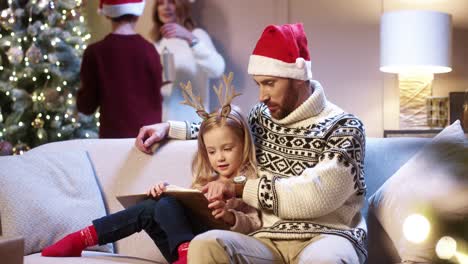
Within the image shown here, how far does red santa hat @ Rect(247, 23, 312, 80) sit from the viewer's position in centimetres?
220

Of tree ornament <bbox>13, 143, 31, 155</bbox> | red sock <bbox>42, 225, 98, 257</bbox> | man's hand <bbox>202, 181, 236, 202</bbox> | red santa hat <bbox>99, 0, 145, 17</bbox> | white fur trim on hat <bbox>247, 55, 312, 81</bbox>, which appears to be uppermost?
red santa hat <bbox>99, 0, 145, 17</bbox>

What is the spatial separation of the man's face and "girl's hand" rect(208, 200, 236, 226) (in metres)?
0.35

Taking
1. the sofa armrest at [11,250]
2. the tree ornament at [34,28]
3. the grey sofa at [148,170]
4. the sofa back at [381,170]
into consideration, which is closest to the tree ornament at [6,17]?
the tree ornament at [34,28]

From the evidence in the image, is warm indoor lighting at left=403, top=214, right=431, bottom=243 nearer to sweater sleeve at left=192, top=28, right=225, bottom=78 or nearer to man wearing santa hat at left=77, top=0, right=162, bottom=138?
man wearing santa hat at left=77, top=0, right=162, bottom=138

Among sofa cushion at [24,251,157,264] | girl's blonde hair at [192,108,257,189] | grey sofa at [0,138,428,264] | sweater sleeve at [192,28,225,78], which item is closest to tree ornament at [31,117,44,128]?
sweater sleeve at [192,28,225,78]

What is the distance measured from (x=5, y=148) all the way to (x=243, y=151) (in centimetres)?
296

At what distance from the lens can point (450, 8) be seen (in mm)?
4602

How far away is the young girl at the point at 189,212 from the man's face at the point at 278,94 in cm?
10

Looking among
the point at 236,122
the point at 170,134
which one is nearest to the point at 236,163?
the point at 236,122

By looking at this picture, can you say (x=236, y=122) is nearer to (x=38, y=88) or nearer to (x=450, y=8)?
(x=450, y=8)

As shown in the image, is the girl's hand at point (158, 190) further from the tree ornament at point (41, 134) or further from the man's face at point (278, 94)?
the tree ornament at point (41, 134)

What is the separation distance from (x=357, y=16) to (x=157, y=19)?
1.49 m

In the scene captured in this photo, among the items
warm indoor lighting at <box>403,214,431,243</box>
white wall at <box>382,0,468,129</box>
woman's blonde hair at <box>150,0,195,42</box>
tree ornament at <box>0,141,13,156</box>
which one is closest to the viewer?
warm indoor lighting at <box>403,214,431,243</box>

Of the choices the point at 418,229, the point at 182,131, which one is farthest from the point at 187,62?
the point at 418,229
